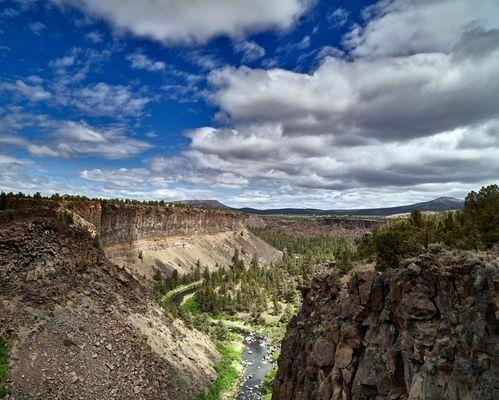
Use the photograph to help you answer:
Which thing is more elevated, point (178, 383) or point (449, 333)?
point (449, 333)

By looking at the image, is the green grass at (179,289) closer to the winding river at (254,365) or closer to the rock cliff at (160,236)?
the rock cliff at (160,236)

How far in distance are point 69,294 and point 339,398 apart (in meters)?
29.2

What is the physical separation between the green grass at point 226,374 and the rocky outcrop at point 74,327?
1.35 m

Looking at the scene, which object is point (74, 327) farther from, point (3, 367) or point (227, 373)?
point (227, 373)

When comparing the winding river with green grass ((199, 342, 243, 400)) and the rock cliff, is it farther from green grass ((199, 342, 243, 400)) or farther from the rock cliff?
the rock cliff

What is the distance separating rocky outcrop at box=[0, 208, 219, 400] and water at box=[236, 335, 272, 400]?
523cm

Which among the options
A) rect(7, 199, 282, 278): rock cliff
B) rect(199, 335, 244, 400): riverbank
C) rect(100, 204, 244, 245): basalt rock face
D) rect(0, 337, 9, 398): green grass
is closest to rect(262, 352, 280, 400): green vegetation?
rect(199, 335, 244, 400): riverbank

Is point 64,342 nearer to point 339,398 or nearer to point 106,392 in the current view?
point 106,392

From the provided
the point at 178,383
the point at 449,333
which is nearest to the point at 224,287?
the point at 178,383

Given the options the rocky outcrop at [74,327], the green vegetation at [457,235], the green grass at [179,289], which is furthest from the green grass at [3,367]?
the green grass at [179,289]

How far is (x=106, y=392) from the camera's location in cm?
3497

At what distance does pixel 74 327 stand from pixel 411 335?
31363mm

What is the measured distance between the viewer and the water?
48.0 meters

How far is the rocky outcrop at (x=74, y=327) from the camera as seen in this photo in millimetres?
33375
